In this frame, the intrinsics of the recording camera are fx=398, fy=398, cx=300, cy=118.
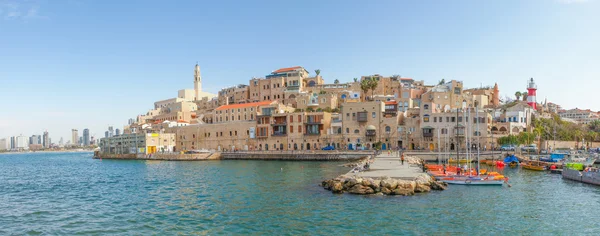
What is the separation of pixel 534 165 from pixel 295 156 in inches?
1457

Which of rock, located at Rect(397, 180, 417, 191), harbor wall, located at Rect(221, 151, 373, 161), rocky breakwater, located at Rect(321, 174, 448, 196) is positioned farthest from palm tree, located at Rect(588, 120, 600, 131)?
rock, located at Rect(397, 180, 417, 191)

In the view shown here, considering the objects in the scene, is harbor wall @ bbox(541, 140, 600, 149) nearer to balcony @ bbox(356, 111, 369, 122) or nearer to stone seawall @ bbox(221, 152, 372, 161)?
balcony @ bbox(356, 111, 369, 122)

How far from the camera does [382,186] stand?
29109 mm

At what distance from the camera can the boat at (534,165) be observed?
47066mm

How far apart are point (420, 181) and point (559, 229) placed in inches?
434

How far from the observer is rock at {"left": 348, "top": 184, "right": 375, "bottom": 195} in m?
28.8

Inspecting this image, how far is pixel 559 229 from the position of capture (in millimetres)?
20047

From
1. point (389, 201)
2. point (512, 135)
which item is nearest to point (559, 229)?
point (389, 201)

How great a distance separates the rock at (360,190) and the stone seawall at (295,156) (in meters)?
36.9

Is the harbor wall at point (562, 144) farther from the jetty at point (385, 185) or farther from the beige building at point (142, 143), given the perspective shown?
the beige building at point (142, 143)

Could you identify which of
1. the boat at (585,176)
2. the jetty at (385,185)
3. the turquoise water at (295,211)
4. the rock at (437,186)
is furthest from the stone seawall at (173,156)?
the boat at (585,176)

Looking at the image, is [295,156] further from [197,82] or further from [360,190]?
[197,82]

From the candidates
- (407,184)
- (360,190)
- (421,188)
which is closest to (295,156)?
(360,190)

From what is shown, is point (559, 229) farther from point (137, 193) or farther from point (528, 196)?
point (137, 193)
